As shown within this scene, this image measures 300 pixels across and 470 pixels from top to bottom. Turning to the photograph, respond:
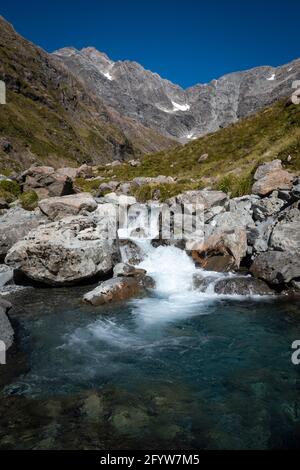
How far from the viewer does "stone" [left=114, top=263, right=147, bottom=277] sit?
777 inches

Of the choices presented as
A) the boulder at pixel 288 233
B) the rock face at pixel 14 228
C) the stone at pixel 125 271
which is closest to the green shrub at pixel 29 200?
the rock face at pixel 14 228

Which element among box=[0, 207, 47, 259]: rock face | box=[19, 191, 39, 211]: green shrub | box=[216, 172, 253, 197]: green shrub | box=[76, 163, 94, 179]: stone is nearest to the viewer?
box=[0, 207, 47, 259]: rock face

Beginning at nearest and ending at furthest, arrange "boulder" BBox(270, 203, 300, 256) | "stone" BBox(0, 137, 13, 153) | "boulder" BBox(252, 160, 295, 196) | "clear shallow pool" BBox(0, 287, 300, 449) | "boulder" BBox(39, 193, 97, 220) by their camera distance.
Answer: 1. "clear shallow pool" BBox(0, 287, 300, 449)
2. "boulder" BBox(270, 203, 300, 256)
3. "boulder" BBox(252, 160, 295, 196)
4. "boulder" BBox(39, 193, 97, 220)
5. "stone" BBox(0, 137, 13, 153)

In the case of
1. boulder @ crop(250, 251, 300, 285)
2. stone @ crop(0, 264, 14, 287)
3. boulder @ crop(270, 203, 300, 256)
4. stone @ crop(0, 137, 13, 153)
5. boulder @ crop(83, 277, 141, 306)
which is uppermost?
stone @ crop(0, 137, 13, 153)

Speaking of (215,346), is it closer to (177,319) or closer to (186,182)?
(177,319)

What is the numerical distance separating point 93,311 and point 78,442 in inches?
320

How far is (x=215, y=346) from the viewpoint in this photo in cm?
1246

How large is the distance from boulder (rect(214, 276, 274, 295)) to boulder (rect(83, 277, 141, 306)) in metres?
3.98

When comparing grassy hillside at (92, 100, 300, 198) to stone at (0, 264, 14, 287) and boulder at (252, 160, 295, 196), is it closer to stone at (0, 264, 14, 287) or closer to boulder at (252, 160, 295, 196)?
boulder at (252, 160, 295, 196)

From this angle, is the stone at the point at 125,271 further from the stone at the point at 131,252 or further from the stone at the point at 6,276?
the stone at the point at 6,276

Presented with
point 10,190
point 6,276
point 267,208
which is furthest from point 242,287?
point 10,190

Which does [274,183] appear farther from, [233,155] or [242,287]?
[233,155]

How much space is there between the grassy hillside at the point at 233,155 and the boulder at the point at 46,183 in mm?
7865

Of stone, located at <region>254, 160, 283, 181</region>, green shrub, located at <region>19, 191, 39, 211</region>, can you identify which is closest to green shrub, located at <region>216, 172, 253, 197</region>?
stone, located at <region>254, 160, 283, 181</region>
